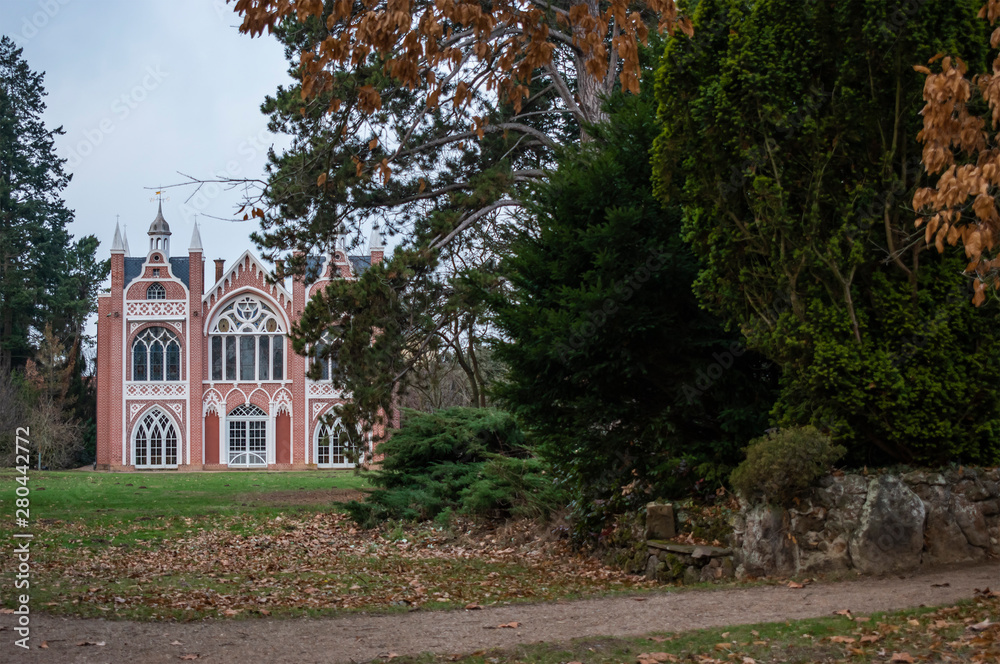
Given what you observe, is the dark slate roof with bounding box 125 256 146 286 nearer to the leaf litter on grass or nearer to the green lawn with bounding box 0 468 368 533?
the green lawn with bounding box 0 468 368 533

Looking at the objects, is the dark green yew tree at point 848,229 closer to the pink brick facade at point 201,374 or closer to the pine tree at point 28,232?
the pink brick facade at point 201,374

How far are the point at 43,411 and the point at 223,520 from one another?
25311mm

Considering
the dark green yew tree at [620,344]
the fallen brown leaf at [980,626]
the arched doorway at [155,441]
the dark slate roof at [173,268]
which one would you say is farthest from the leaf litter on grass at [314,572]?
the dark slate roof at [173,268]

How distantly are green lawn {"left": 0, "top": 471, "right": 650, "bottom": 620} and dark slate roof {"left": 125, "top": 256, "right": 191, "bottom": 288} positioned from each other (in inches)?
1165

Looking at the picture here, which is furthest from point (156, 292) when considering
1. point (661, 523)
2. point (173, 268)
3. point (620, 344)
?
point (661, 523)

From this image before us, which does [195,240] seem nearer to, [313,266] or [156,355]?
[156,355]

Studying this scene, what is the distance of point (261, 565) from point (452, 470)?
5988 mm

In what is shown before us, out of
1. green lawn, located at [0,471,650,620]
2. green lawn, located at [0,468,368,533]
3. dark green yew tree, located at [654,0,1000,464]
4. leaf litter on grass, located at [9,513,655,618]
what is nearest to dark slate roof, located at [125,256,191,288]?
green lawn, located at [0,468,368,533]

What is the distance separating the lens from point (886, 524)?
27.1ft

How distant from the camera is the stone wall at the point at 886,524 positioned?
8258 mm

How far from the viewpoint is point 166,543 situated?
14219 mm

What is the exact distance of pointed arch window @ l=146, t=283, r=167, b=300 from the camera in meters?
48.3

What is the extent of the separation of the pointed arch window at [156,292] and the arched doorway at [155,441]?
594 cm

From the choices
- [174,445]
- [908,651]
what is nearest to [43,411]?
[174,445]
